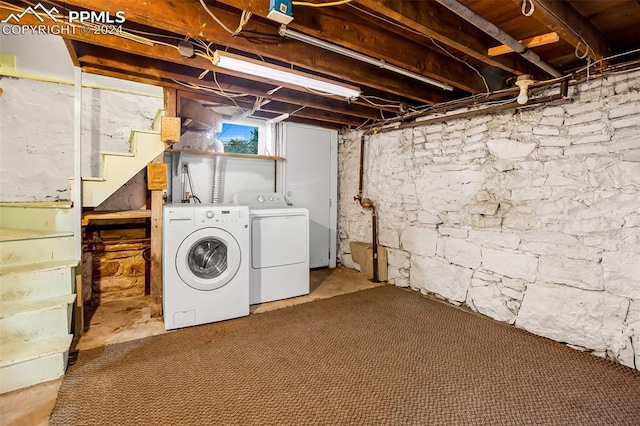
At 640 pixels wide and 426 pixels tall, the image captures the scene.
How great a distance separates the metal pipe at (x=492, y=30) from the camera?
4.93 feet

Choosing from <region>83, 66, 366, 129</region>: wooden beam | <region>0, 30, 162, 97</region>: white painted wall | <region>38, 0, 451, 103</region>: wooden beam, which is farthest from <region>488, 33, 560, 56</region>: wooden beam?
<region>0, 30, 162, 97</region>: white painted wall

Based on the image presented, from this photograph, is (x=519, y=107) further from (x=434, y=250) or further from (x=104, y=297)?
(x=104, y=297)

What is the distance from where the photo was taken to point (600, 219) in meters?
2.13

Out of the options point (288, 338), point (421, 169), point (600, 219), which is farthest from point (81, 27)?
point (600, 219)

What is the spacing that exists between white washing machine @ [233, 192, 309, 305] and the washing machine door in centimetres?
34

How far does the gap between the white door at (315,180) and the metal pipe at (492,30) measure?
2698 millimetres

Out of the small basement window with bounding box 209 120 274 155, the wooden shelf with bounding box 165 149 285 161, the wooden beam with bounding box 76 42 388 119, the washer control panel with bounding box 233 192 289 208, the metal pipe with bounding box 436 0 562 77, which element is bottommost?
the washer control panel with bounding box 233 192 289 208

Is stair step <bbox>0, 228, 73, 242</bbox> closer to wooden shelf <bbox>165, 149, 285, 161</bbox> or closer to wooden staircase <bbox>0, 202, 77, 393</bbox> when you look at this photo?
wooden staircase <bbox>0, 202, 77, 393</bbox>

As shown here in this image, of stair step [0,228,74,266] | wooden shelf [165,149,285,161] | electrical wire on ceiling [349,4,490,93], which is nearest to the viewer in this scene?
electrical wire on ceiling [349,4,490,93]

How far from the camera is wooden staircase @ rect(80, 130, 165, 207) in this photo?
2.48 metres

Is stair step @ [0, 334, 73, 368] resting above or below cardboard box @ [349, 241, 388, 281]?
below

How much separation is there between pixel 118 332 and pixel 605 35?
13.8ft

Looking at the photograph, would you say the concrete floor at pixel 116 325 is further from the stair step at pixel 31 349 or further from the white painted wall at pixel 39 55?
the white painted wall at pixel 39 55

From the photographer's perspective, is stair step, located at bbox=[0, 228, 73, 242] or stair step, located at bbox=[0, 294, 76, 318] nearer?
stair step, located at bbox=[0, 294, 76, 318]
